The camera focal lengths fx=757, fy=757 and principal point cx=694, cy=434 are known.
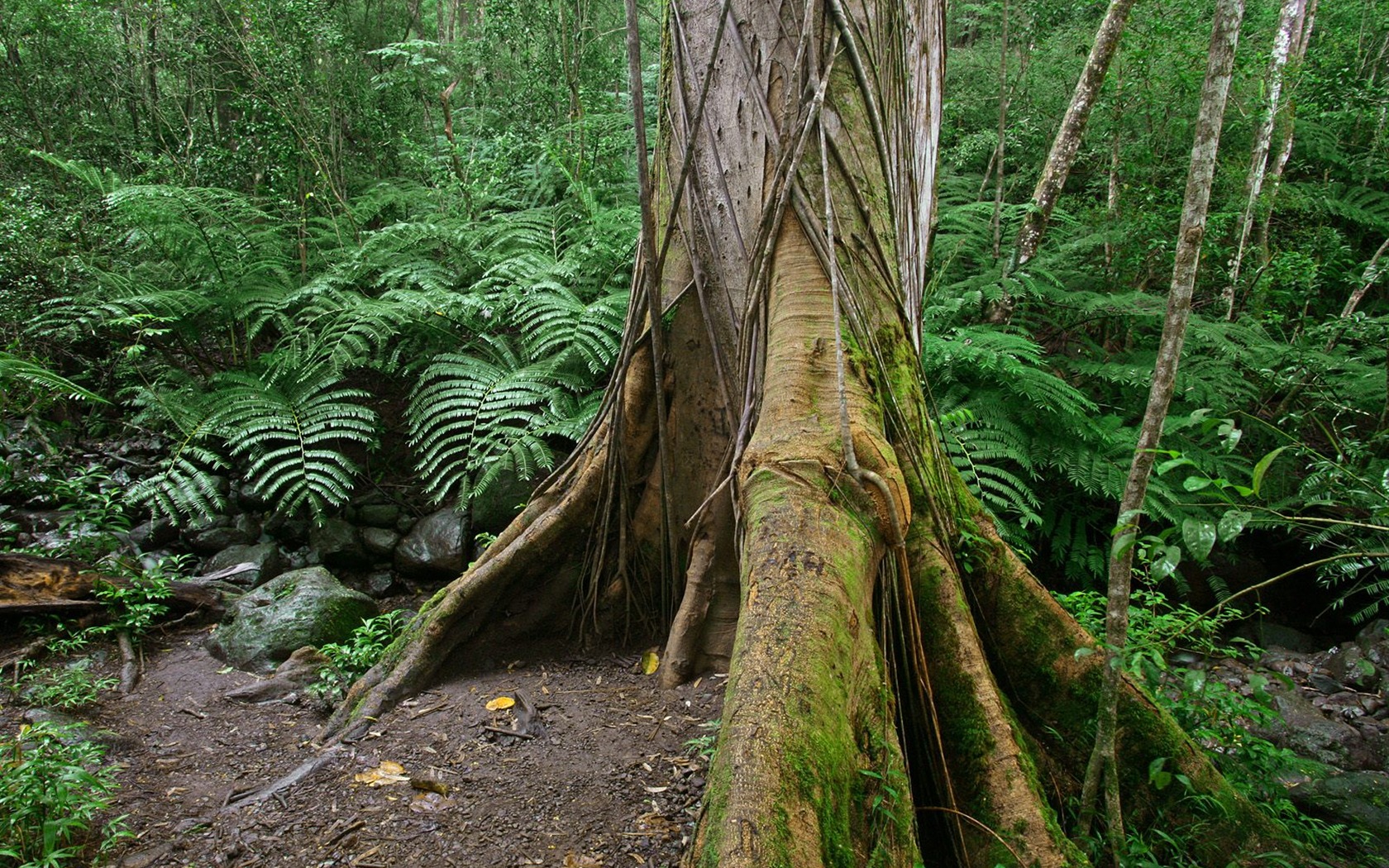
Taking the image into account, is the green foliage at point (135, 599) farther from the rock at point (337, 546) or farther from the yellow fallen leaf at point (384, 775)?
the yellow fallen leaf at point (384, 775)

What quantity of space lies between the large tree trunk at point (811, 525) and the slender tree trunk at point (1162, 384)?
0.18 m

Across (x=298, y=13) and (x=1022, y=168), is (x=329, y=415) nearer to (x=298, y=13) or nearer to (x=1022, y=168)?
(x=298, y=13)

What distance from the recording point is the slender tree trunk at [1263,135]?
20.6 ft

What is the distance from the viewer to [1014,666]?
8.27 feet

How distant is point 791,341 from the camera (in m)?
2.70

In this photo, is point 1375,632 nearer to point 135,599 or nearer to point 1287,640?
point 1287,640

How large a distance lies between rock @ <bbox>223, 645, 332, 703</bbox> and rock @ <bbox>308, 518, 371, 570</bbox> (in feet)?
5.52

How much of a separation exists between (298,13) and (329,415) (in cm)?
417

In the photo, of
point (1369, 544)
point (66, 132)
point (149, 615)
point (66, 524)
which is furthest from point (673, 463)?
point (66, 132)

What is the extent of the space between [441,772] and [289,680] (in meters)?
1.61

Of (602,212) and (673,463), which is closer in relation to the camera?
(673,463)

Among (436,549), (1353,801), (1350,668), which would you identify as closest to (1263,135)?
(1350,668)

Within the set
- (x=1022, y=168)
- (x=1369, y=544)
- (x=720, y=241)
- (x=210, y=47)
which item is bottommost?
(x=1369, y=544)

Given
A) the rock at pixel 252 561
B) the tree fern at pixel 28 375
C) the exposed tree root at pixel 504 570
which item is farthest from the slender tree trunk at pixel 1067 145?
the tree fern at pixel 28 375
